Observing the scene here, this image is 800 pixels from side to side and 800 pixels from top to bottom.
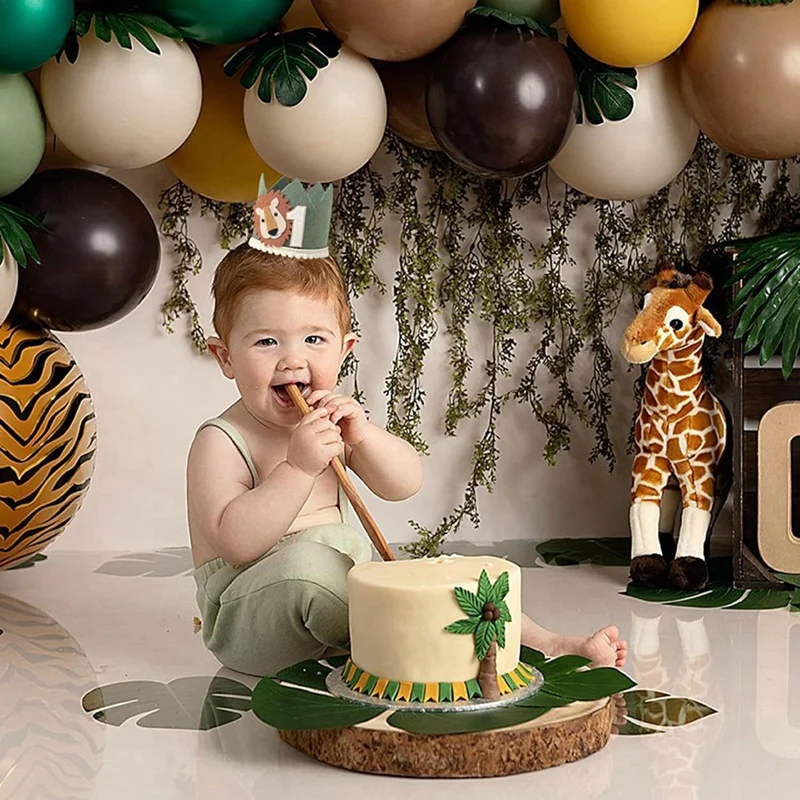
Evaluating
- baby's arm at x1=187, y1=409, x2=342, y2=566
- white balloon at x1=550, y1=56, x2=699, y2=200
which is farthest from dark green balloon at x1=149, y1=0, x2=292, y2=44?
baby's arm at x1=187, y1=409, x2=342, y2=566

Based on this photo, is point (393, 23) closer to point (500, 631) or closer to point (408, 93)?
point (408, 93)

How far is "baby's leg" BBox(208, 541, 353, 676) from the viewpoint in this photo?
4.96 feet

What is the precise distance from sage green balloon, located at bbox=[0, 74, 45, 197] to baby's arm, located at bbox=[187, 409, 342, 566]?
51cm

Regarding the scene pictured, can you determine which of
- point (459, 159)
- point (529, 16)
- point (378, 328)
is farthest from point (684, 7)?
point (378, 328)

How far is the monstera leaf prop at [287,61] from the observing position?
1815 mm

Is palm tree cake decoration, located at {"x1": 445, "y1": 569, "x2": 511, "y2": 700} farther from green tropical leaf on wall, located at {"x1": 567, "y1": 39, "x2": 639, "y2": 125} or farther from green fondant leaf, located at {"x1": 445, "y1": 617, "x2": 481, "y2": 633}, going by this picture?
green tropical leaf on wall, located at {"x1": 567, "y1": 39, "x2": 639, "y2": 125}

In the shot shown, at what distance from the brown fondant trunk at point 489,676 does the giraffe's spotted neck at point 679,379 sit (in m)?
0.92

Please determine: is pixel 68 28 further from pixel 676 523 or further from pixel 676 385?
pixel 676 523

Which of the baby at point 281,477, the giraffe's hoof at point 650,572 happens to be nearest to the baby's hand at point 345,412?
the baby at point 281,477

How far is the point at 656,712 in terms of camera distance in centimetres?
147

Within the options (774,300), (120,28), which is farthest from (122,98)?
(774,300)

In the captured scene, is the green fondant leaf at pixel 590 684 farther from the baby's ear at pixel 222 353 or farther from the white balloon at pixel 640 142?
the white balloon at pixel 640 142

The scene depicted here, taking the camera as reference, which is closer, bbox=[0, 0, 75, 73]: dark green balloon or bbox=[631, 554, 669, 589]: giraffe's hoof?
bbox=[0, 0, 75, 73]: dark green balloon

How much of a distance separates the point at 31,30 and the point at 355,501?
72 centimetres
